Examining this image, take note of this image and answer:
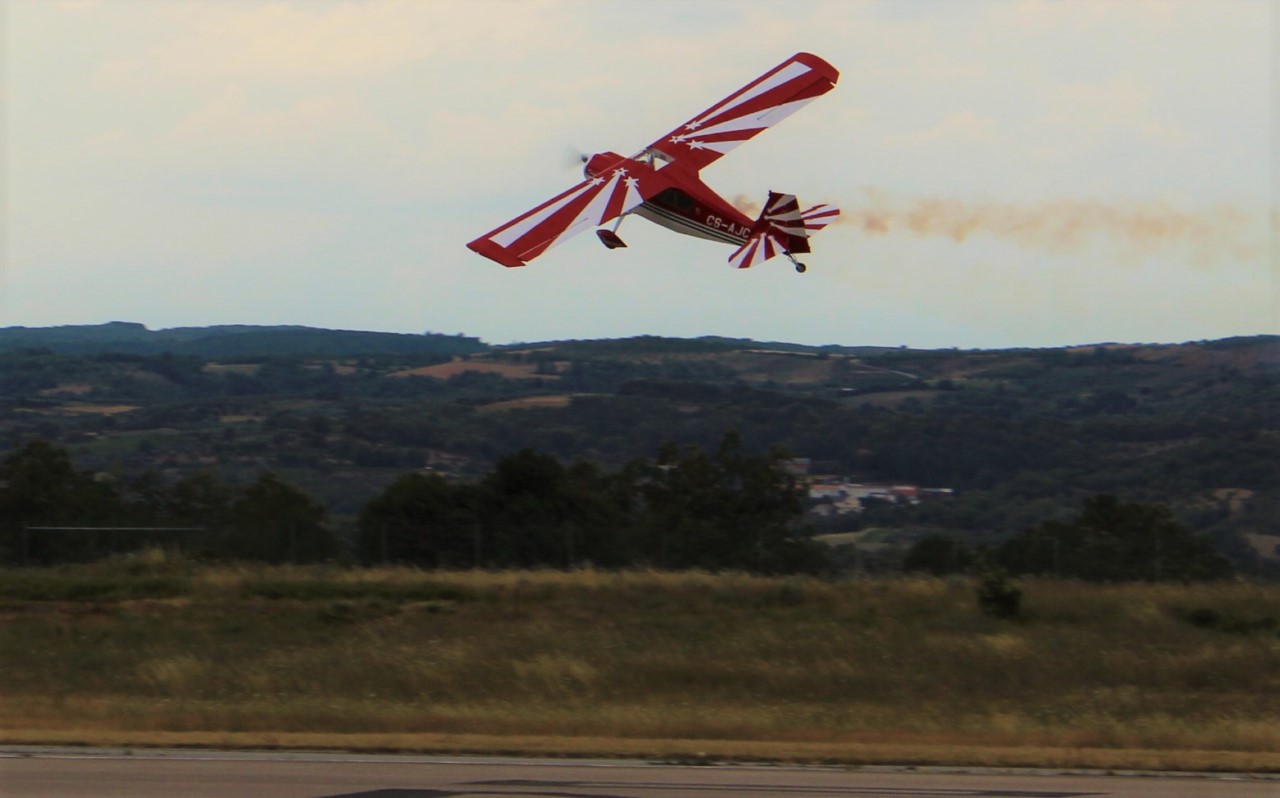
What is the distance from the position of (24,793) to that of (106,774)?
4.12 ft

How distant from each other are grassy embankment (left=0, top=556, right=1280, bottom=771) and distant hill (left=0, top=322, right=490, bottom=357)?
11120 cm

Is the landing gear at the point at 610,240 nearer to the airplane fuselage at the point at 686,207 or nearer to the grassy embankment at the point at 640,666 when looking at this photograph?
the airplane fuselage at the point at 686,207

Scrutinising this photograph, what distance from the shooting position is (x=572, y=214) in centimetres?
1978

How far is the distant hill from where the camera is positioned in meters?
147

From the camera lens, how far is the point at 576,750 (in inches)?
621

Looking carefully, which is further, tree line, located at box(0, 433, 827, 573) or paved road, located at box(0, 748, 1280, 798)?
tree line, located at box(0, 433, 827, 573)

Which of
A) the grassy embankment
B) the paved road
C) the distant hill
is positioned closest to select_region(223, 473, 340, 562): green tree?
the grassy embankment

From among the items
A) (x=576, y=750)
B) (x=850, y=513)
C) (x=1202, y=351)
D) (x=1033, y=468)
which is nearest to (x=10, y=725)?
(x=576, y=750)

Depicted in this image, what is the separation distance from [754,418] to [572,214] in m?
76.7

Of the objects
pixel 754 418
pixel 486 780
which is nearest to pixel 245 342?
pixel 754 418

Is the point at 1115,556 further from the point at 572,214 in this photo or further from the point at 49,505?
the point at 49,505

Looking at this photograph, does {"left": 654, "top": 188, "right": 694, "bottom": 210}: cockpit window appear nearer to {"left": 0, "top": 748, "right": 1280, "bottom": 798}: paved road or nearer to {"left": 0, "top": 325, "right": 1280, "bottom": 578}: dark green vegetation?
{"left": 0, "top": 748, "right": 1280, "bottom": 798}: paved road

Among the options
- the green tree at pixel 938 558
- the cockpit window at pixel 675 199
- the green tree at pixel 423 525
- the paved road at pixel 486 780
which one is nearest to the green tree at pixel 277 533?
the green tree at pixel 423 525

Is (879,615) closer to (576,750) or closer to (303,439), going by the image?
(576,750)
